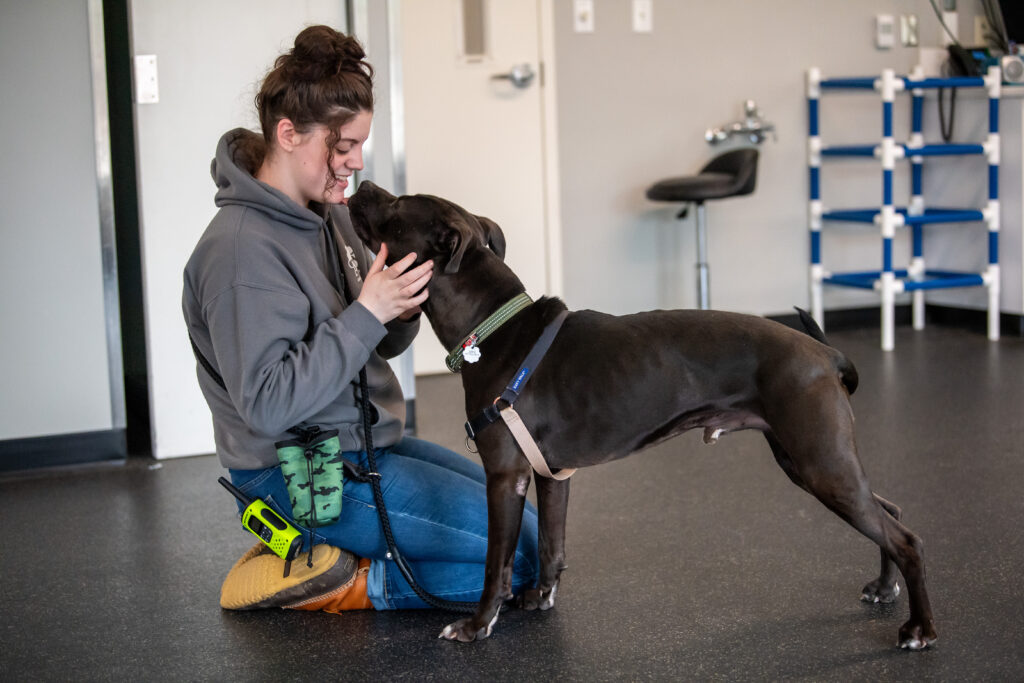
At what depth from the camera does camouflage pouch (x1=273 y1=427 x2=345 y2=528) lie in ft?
6.68

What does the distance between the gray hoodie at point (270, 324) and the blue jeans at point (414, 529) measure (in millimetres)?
67

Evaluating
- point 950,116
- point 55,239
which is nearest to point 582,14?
point 950,116

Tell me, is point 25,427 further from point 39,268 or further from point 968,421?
point 968,421

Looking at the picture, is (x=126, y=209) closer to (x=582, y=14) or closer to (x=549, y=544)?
(x=582, y=14)

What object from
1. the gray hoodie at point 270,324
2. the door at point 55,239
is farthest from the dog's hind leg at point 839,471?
the door at point 55,239

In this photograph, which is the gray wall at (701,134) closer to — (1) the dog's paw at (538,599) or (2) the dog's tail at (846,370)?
(1) the dog's paw at (538,599)

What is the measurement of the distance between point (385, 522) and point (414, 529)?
0.22 feet

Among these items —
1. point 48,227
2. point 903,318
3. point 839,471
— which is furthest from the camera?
point 903,318

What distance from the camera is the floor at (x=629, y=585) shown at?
192cm

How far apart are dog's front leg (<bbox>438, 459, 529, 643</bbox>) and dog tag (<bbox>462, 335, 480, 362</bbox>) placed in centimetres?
21

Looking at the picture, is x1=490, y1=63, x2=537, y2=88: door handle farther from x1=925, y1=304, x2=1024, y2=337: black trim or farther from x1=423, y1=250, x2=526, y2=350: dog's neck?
x1=423, y1=250, x2=526, y2=350: dog's neck

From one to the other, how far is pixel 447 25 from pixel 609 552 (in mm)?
3043

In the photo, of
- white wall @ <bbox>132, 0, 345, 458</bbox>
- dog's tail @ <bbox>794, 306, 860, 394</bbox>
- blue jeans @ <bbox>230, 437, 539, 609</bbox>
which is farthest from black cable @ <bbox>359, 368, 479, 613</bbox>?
white wall @ <bbox>132, 0, 345, 458</bbox>

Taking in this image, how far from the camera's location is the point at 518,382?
1925 millimetres
